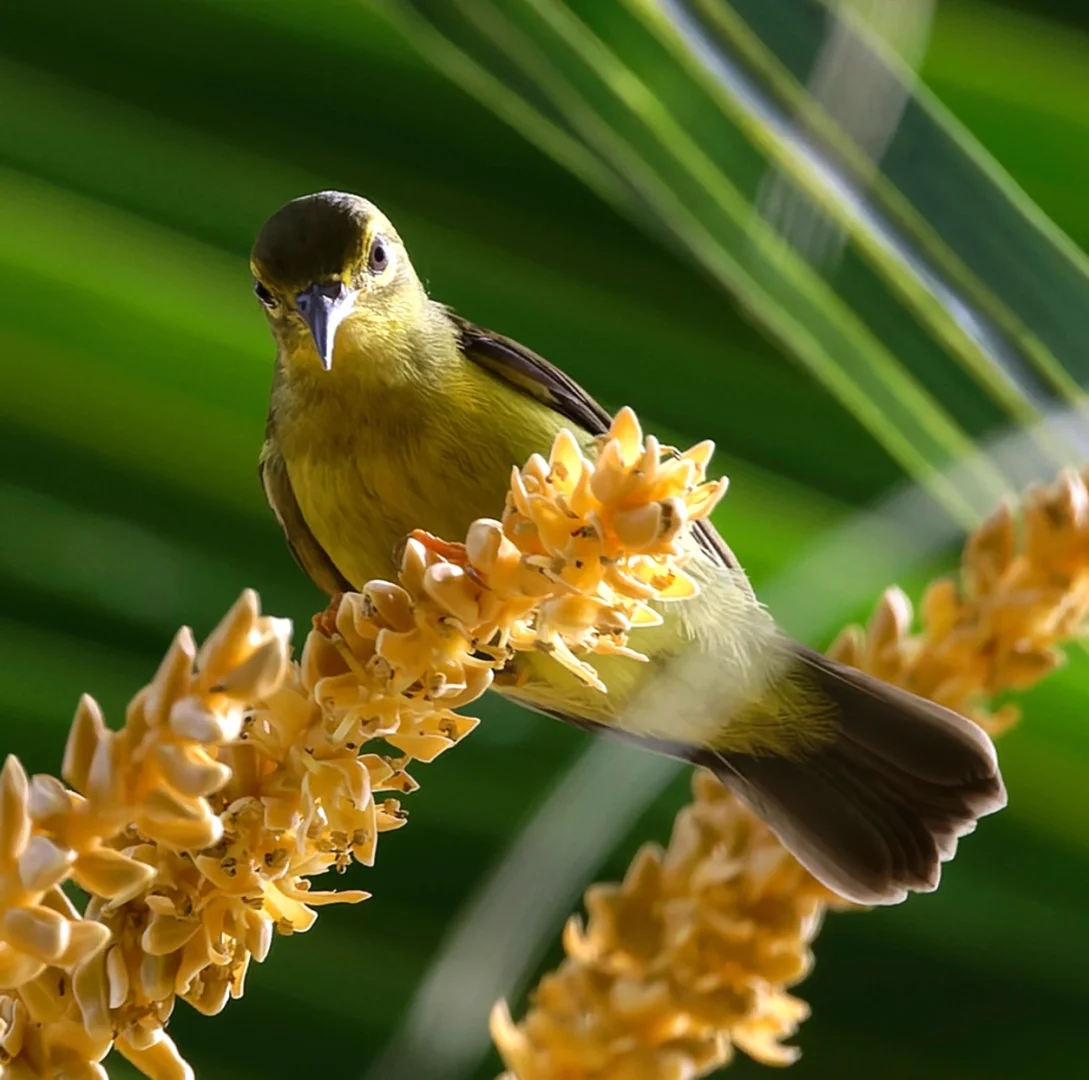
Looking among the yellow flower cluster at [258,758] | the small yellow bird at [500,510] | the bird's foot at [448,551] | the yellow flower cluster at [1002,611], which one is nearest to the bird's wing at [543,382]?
the small yellow bird at [500,510]

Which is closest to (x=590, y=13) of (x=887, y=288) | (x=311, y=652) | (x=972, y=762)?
(x=887, y=288)

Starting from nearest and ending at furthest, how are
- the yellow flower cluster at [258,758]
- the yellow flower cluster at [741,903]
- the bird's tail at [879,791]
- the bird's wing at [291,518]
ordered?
the yellow flower cluster at [258,758] < the yellow flower cluster at [741,903] < the bird's tail at [879,791] < the bird's wing at [291,518]

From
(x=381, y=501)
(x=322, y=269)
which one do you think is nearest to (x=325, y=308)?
(x=322, y=269)

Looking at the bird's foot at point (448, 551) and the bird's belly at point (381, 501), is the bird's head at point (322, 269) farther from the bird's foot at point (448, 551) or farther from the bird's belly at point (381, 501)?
the bird's foot at point (448, 551)

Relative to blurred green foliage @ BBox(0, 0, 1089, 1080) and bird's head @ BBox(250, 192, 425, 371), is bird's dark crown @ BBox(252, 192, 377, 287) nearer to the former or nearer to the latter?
bird's head @ BBox(250, 192, 425, 371)

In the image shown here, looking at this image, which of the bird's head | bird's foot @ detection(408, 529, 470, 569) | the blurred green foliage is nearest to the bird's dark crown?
the bird's head

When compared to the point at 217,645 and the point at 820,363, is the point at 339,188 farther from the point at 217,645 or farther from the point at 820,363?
the point at 217,645

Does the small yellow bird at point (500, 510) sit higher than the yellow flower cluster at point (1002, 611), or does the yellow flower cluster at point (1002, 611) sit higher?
the yellow flower cluster at point (1002, 611)

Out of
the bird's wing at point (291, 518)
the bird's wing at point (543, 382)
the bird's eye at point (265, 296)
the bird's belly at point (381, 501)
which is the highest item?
the bird's wing at point (543, 382)
